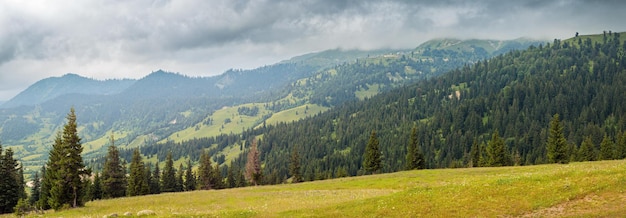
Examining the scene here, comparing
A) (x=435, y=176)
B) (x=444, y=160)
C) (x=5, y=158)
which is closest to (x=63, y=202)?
(x=5, y=158)

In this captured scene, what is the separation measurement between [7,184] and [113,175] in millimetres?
22301

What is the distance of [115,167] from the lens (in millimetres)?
88688

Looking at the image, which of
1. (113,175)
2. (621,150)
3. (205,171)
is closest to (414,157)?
(621,150)

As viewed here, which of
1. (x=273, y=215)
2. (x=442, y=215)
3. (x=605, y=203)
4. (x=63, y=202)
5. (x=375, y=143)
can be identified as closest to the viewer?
(x=605, y=203)

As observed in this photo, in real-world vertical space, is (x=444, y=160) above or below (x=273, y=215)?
below

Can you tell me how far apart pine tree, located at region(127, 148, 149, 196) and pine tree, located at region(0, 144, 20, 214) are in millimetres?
24864

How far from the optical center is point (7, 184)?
67.7 metres

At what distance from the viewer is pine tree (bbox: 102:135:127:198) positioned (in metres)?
87.5

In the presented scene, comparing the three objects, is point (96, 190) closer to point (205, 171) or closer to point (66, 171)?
point (205, 171)

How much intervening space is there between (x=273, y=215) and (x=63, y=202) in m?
37.5

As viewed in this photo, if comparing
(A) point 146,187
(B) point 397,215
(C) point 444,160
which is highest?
(B) point 397,215

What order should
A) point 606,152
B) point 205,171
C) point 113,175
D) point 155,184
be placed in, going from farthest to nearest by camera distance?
point 155,184, point 205,171, point 606,152, point 113,175

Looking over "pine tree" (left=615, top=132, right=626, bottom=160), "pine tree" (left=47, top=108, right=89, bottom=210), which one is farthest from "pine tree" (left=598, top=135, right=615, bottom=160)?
"pine tree" (left=47, top=108, right=89, bottom=210)

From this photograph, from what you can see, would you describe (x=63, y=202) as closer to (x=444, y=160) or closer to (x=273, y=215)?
(x=273, y=215)
